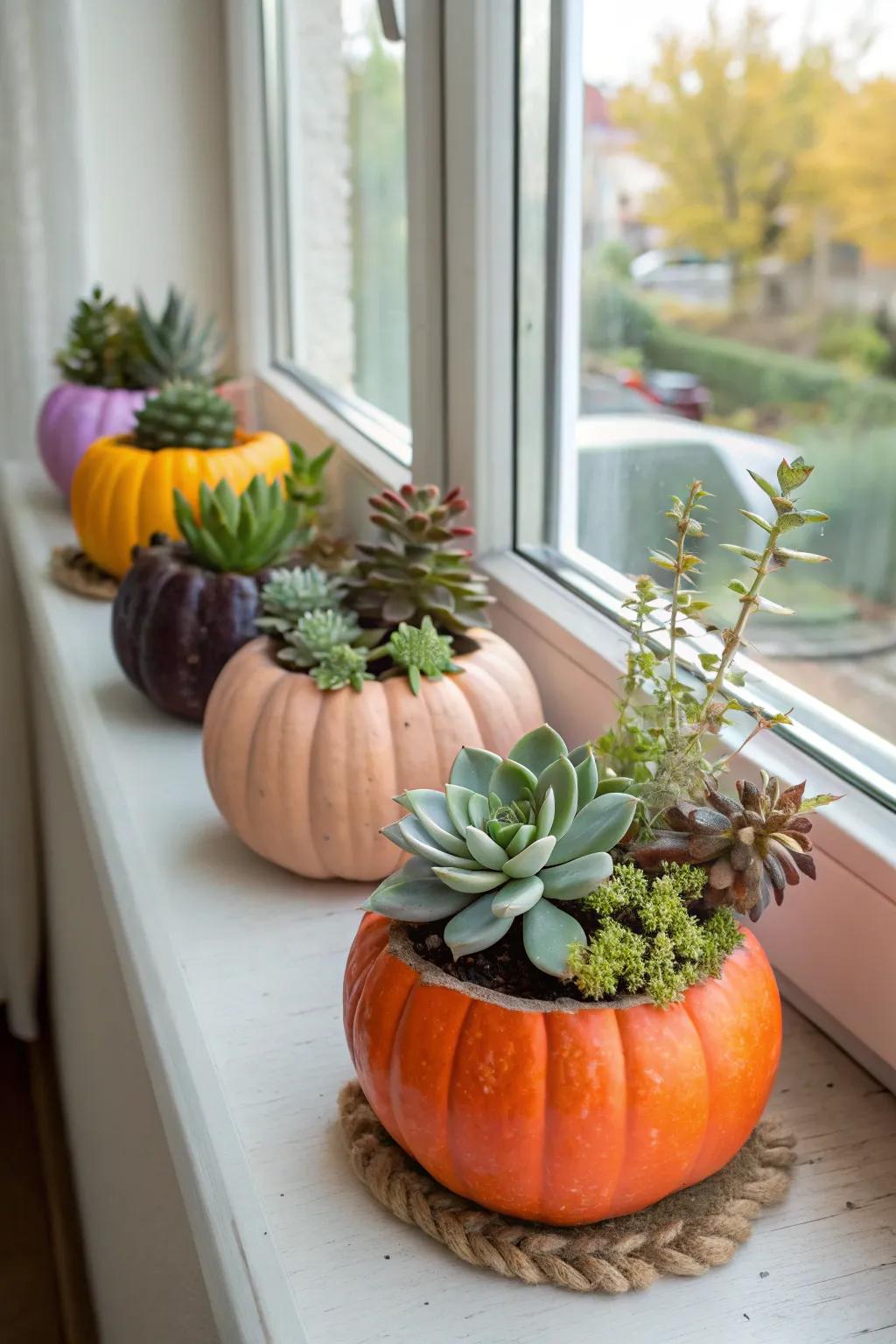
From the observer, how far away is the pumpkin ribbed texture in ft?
3.93

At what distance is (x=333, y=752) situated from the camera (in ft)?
2.42

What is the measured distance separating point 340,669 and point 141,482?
53cm

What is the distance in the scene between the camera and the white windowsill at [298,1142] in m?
0.48

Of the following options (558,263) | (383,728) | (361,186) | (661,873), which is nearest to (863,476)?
(558,263)

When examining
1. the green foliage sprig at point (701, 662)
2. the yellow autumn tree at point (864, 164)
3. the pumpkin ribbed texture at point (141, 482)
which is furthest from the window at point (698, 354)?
the pumpkin ribbed texture at point (141, 482)

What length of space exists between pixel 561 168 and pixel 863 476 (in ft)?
1.22

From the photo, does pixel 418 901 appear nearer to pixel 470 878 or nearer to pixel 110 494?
pixel 470 878

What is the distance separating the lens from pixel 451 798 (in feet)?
1.65

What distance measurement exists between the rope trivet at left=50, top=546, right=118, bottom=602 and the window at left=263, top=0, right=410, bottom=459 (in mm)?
329

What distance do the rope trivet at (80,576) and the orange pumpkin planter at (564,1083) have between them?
33.9 inches

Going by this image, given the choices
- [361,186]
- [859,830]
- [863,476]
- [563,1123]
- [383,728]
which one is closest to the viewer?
[563,1123]

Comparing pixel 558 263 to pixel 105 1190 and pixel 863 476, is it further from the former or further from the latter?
pixel 105 1190

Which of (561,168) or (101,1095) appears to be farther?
(101,1095)

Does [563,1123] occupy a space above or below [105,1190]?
above
